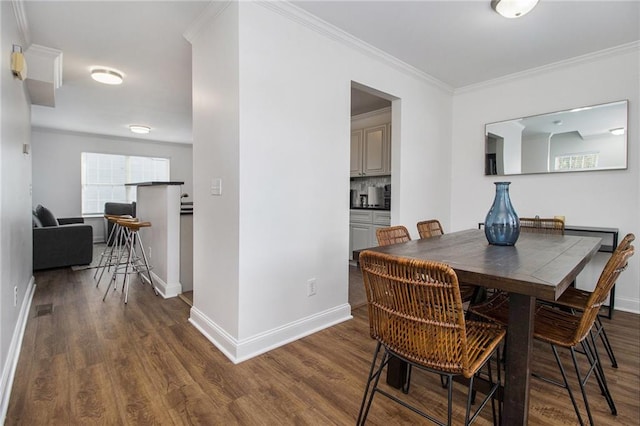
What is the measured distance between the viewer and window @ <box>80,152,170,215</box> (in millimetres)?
7180

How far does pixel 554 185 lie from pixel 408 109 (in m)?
1.78

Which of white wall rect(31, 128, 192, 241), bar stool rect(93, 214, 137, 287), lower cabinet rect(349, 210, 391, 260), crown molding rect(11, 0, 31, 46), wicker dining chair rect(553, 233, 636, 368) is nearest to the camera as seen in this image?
wicker dining chair rect(553, 233, 636, 368)

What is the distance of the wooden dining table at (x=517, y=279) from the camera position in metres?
1.11

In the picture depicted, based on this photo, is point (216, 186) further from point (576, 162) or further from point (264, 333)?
point (576, 162)

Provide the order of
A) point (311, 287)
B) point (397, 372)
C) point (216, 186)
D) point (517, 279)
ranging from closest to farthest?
point (517, 279) < point (397, 372) < point (216, 186) < point (311, 287)

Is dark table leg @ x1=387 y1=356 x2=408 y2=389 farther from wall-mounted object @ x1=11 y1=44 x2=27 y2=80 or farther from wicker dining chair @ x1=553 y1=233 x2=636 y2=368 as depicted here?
wall-mounted object @ x1=11 y1=44 x2=27 y2=80

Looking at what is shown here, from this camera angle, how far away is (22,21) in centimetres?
238

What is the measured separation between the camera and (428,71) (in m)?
3.49

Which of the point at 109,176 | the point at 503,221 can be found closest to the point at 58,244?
the point at 109,176

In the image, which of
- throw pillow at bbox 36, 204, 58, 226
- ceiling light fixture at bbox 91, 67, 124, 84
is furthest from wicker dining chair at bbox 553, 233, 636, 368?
throw pillow at bbox 36, 204, 58, 226

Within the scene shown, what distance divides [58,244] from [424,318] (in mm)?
5164

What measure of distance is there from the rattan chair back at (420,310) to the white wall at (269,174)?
3.63 ft

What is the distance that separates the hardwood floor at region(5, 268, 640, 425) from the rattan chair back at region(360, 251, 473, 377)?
0.57 m

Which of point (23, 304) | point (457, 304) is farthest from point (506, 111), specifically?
point (23, 304)
